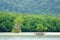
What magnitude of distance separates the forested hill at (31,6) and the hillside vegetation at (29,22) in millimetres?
182

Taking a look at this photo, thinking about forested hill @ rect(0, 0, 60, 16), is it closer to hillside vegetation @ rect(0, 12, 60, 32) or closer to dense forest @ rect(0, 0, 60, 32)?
dense forest @ rect(0, 0, 60, 32)

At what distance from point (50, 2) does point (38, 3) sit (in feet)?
1.38

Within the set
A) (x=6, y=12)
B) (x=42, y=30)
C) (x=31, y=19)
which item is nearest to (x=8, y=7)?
(x=6, y=12)

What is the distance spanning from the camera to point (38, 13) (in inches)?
333

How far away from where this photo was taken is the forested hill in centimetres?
845

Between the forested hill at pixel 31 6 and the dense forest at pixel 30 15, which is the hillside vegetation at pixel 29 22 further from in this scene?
the forested hill at pixel 31 6

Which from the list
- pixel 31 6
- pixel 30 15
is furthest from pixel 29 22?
pixel 31 6

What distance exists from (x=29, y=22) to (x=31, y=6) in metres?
0.60

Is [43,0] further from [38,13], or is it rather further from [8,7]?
[8,7]

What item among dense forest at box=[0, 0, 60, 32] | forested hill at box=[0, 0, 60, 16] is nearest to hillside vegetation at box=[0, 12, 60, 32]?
dense forest at box=[0, 0, 60, 32]

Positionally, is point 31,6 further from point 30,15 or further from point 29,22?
point 29,22

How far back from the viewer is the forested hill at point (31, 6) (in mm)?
8453

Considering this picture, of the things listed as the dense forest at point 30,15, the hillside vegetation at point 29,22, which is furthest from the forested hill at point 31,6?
the hillside vegetation at point 29,22

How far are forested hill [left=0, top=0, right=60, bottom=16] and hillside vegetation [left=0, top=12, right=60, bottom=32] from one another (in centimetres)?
18
